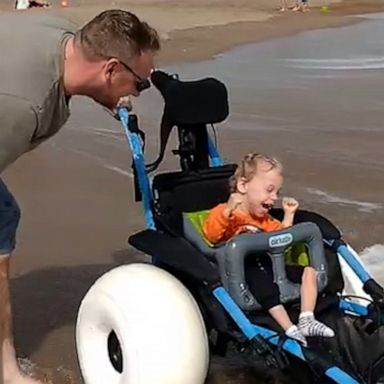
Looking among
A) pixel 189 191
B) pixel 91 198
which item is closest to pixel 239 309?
pixel 189 191

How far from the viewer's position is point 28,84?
385 centimetres

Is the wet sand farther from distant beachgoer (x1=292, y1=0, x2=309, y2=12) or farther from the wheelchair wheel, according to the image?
distant beachgoer (x1=292, y1=0, x2=309, y2=12)

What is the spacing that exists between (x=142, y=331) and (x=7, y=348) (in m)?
0.78

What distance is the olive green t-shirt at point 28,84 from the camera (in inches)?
151

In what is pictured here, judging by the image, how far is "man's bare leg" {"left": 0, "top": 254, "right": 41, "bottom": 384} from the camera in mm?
4621

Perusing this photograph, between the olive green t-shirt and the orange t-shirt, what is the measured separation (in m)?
0.97

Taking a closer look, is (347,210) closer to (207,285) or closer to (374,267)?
(374,267)

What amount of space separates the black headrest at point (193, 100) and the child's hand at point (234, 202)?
0.48m

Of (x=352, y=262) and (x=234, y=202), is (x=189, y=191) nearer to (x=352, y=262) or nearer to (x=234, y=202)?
(x=234, y=202)

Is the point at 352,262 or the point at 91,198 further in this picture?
the point at 91,198

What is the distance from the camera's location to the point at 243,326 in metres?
4.23

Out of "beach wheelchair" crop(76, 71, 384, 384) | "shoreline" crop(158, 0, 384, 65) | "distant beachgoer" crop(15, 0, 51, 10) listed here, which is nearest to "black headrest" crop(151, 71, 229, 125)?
"beach wheelchair" crop(76, 71, 384, 384)

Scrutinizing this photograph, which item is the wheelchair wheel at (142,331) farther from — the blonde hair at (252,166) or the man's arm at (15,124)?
the man's arm at (15,124)

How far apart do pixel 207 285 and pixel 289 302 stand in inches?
14.8
